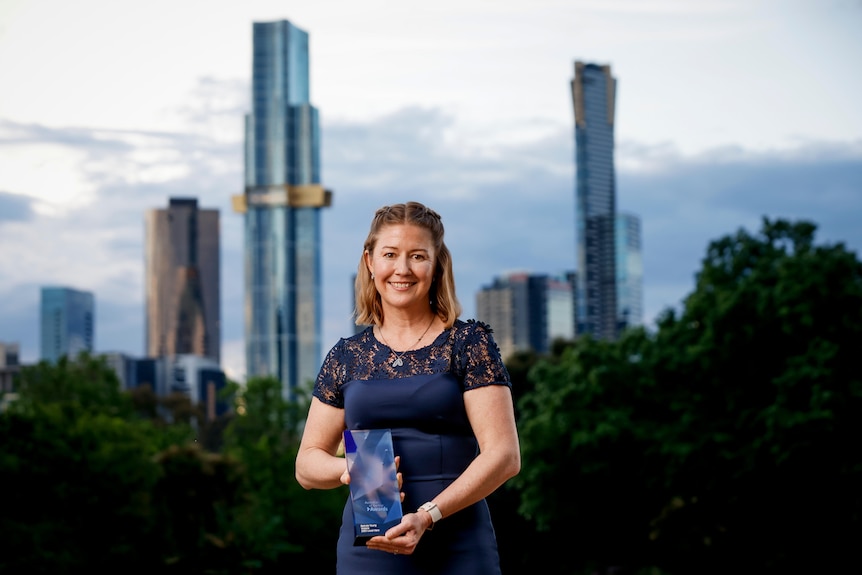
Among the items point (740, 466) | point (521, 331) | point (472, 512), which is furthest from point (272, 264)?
point (472, 512)

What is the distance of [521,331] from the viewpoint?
15275 centimetres

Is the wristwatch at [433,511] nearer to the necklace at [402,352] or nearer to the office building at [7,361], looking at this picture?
the necklace at [402,352]

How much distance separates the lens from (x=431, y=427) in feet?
13.7

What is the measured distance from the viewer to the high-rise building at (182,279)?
6703 inches

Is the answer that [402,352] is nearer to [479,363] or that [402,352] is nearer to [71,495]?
[479,363]

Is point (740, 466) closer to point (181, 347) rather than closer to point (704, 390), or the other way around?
point (704, 390)

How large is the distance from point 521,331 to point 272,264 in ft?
115

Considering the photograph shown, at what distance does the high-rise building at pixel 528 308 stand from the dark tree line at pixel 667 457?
10988cm

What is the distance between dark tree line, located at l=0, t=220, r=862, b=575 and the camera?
3003 cm

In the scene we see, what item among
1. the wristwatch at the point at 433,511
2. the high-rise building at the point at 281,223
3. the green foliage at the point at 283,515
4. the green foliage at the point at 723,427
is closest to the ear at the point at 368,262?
the wristwatch at the point at 433,511

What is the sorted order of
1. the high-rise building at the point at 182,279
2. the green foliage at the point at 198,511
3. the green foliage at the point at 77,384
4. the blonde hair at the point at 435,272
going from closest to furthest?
the blonde hair at the point at 435,272
the green foliage at the point at 198,511
the green foliage at the point at 77,384
the high-rise building at the point at 182,279

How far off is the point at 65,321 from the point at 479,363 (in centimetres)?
15259

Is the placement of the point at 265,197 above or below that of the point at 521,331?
above

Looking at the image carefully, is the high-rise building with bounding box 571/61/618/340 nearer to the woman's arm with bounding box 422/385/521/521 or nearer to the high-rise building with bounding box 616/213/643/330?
the high-rise building with bounding box 616/213/643/330
